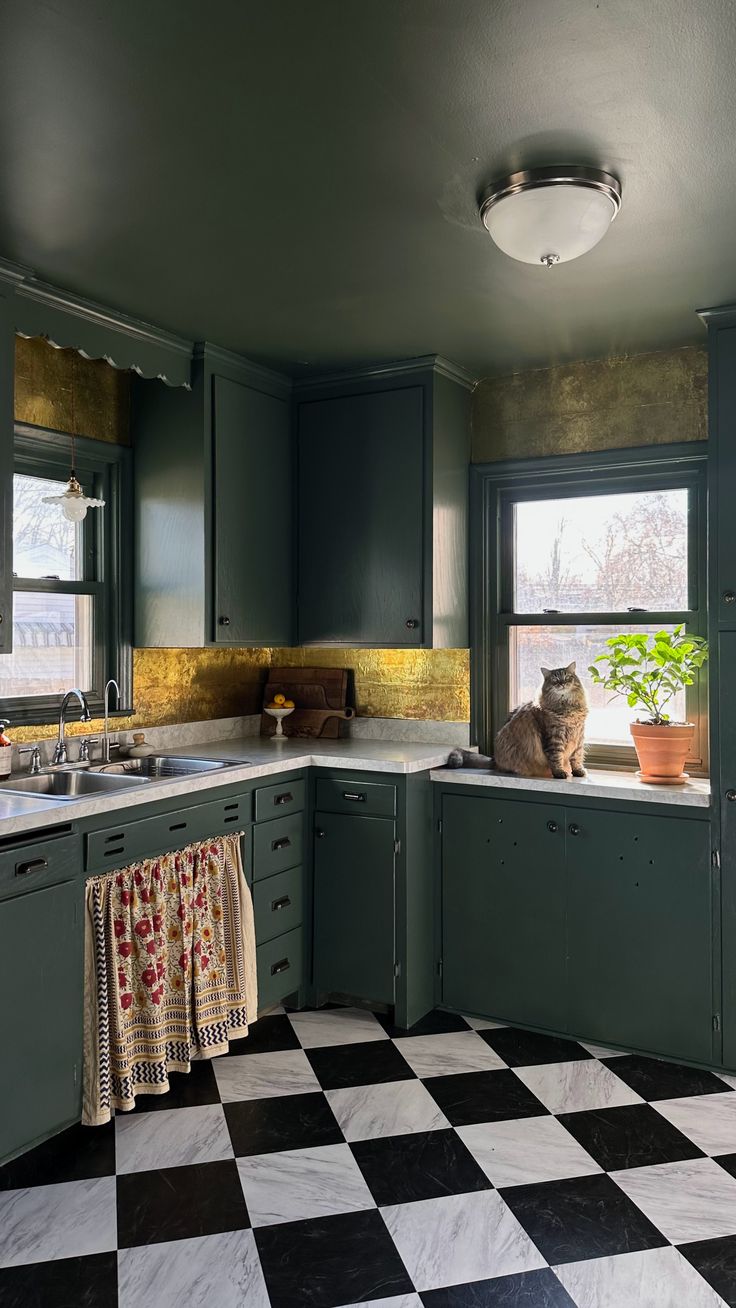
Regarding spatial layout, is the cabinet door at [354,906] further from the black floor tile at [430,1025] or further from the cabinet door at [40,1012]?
the cabinet door at [40,1012]

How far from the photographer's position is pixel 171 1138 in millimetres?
2588

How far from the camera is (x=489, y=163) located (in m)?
2.05

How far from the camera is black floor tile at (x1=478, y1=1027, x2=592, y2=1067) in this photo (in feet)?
10.1

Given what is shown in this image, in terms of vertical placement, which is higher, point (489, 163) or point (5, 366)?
point (489, 163)

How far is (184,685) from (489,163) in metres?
2.44

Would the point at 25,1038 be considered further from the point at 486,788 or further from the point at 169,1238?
the point at 486,788

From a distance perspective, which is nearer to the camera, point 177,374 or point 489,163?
point 489,163

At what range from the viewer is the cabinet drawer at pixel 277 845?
3.27 metres

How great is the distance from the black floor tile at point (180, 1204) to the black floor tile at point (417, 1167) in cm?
35

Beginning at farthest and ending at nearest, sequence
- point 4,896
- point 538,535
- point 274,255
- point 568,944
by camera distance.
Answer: point 538,535, point 568,944, point 274,255, point 4,896

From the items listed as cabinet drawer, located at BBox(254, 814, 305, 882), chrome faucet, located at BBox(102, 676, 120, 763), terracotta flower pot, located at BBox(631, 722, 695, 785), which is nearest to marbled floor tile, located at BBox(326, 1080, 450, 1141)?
cabinet drawer, located at BBox(254, 814, 305, 882)

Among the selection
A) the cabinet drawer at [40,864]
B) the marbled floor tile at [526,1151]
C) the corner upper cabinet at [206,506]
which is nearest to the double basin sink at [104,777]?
the cabinet drawer at [40,864]

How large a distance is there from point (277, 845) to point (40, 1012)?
110 centimetres

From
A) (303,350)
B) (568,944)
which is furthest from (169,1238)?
(303,350)
